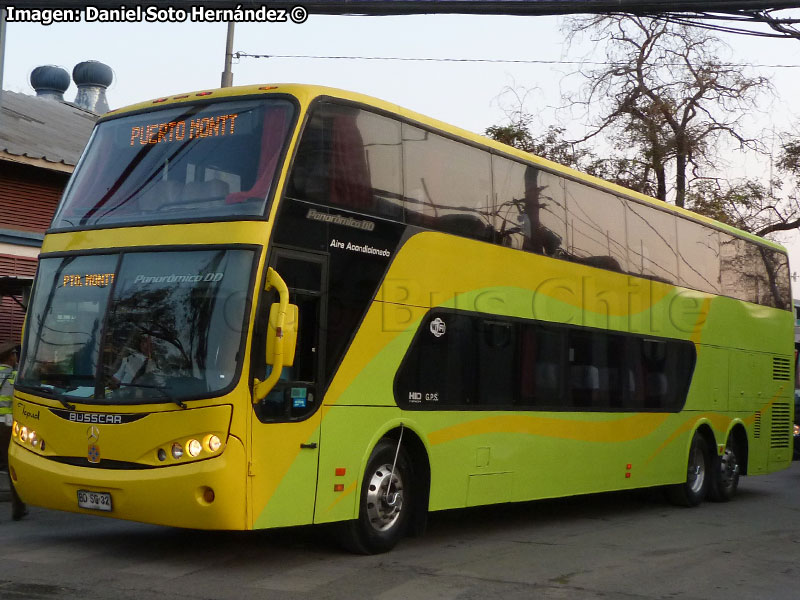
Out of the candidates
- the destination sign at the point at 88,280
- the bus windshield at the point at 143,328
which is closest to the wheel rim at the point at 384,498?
the bus windshield at the point at 143,328

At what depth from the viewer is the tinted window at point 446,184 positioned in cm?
1053

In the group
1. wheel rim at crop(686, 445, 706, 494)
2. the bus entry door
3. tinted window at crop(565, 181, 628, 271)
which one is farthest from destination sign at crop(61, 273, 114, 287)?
wheel rim at crop(686, 445, 706, 494)

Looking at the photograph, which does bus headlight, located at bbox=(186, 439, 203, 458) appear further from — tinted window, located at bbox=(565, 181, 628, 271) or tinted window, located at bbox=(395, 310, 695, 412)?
tinted window, located at bbox=(565, 181, 628, 271)

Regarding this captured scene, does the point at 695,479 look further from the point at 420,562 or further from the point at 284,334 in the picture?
the point at 284,334

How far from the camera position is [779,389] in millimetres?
18781

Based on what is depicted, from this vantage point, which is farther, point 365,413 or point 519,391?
point 519,391

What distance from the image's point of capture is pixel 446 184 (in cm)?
1102

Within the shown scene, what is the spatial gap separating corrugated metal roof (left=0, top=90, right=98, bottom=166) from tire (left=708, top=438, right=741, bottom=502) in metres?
12.7

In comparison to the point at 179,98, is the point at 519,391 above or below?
below

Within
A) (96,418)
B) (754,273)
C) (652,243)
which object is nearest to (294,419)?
(96,418)

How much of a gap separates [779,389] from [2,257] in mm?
14010

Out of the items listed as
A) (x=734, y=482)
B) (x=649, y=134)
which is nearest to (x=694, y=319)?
(x=734, y=482)

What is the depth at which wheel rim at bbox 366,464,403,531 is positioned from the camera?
9852mm

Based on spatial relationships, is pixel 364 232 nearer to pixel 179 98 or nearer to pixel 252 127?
pixel 252 127
